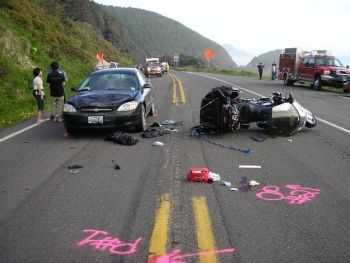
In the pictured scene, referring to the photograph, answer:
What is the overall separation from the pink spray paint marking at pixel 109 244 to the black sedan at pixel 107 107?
530 centimetres

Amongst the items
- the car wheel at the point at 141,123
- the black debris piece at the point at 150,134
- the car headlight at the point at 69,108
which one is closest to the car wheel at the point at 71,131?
the car headlight at the point at 69,108

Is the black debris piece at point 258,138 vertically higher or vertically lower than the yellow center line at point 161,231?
lower

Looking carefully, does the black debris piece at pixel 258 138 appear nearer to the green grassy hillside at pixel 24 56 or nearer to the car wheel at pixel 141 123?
the car wheel at pixel 141 123

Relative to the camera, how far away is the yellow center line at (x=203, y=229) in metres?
4.26

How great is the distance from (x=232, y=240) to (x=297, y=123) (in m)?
6.20

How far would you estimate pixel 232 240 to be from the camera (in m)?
4.63

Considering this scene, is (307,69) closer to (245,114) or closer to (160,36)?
(245,114)

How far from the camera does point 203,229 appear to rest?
489cm

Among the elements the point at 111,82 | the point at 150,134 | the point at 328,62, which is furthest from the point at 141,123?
the point at 328,62

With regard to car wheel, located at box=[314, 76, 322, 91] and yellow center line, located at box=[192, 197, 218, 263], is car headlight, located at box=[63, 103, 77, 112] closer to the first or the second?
yellow center line, located at box=[192, 197, 218, 263]

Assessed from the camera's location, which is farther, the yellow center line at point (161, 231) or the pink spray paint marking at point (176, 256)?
the yellow center line at point (161, 231)

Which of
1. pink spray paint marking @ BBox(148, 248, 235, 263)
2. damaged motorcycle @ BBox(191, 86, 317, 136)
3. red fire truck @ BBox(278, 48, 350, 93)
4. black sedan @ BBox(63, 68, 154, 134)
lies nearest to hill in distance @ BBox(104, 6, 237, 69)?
red fire truck @ BBox(278, 48, 350, 93)

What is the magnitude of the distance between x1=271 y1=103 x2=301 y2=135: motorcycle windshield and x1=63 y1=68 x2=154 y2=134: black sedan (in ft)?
9.65

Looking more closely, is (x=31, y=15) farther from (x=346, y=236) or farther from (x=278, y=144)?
(x=346, y=236)
